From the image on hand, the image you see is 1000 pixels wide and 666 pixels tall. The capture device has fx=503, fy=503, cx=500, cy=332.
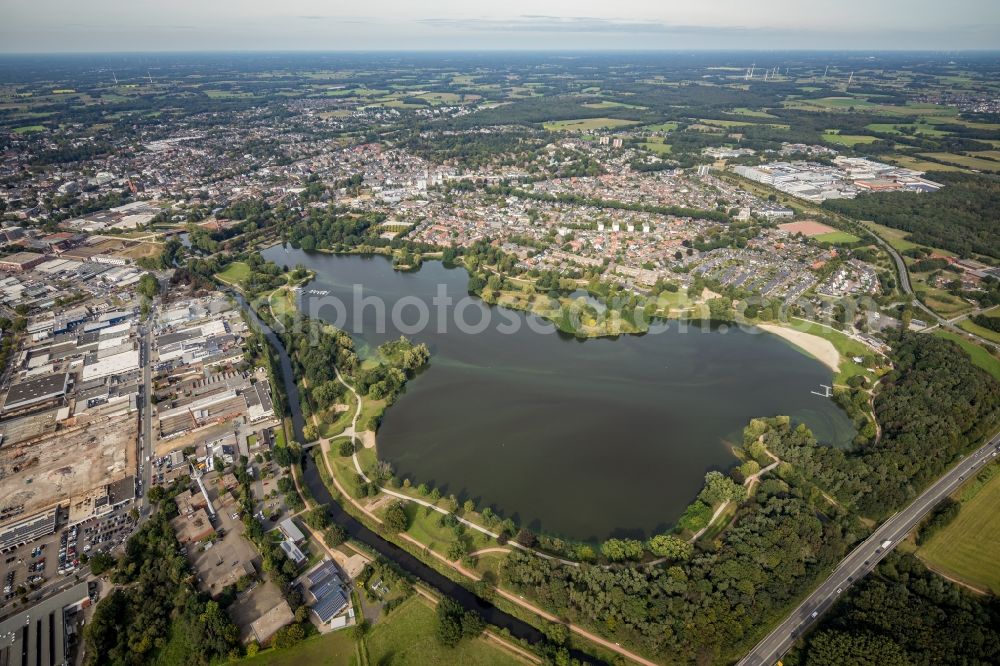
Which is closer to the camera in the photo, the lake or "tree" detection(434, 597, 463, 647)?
"tree" detection(434, 597, 463, 647)

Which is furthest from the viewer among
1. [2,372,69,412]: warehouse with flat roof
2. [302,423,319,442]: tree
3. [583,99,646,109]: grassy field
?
[583,99,646,109]: grassy field

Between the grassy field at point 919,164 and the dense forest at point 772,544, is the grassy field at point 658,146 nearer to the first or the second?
the grassy field at point 919,164

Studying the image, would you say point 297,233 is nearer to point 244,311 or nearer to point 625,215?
point 244,311

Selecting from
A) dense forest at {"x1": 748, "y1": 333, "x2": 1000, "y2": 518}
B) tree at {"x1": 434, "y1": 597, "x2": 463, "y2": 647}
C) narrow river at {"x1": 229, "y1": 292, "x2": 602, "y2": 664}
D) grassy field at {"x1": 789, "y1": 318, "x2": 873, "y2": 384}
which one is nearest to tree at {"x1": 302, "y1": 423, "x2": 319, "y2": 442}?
narrow river at {"x1": 229, "y1": 292, "x2": 602, "y2": 664}

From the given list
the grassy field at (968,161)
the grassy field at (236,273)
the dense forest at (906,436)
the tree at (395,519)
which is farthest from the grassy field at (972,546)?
the grassy field at (968,161)

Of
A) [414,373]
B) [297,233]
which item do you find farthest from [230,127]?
[414,373]

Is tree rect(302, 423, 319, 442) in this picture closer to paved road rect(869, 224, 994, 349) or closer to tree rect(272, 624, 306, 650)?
tree rect(272, 624, 306, 650)
